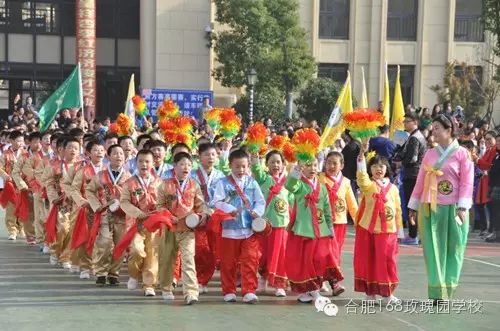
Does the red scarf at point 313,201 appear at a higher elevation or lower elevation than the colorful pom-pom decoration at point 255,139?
lower

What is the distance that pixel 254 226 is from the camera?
8.00 meters

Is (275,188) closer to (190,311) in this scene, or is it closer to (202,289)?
(202,289)

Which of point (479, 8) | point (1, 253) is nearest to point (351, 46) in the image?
point (479, 8)

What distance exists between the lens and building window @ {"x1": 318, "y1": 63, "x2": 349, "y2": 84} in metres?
32.8

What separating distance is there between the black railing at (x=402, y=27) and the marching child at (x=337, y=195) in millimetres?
25686

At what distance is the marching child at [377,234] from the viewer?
7.91 metres

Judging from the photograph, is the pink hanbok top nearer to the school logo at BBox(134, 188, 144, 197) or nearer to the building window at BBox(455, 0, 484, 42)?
the school logo at BBox(134, 188, 144, 197)

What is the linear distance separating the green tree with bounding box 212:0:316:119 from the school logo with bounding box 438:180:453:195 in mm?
19776

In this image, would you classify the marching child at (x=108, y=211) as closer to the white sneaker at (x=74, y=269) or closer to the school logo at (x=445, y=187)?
the white sneaker at (x=74, y=269)

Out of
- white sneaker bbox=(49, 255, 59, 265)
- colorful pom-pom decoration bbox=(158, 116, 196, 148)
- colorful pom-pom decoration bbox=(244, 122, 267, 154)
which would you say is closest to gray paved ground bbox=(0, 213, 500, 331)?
white sneaker bbox=(49, 255, 59, 265)

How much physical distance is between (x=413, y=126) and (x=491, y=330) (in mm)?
5957

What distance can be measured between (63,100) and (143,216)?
28.2ft

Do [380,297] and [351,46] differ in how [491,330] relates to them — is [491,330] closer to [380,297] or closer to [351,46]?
[380,297]

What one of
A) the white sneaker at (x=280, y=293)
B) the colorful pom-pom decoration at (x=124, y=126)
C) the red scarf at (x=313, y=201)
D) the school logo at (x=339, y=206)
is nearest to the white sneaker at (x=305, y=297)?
the white sneaker at (x=280, y=293)
